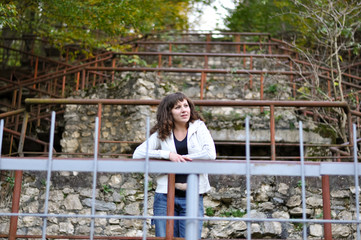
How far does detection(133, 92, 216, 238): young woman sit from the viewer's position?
2686mm

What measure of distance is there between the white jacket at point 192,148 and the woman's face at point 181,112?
75mm

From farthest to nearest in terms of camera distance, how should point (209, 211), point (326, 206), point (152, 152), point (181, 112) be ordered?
point (209, 211) → point (181, 112) → point (152, 152) → point (326, 206)

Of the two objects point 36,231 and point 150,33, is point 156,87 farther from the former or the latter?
point 150,33

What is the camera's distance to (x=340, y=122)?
5941mm

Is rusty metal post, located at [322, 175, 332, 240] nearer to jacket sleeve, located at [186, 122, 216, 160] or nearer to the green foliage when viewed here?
jacket sleeve, located at [186, 122, 216, 160]

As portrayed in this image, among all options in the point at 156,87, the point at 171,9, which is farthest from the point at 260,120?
the point at 171,9

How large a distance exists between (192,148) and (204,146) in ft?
0.32

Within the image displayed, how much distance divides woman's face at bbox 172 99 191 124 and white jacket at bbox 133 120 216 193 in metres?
0.08

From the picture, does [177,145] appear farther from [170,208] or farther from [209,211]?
[209,211]

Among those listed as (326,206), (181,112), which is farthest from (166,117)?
(326,206)

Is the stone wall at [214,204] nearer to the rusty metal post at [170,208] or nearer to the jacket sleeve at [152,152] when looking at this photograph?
the jacket sleeve at [152,152]

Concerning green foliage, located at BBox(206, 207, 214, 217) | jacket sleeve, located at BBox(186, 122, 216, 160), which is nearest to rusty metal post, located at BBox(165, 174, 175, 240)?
jacket sleeve, located at BBox(186, 122, 216, 160)

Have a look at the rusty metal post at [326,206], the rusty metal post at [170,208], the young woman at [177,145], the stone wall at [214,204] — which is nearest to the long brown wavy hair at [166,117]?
the young woman at [177,145]

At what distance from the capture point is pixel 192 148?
284 centimetres
